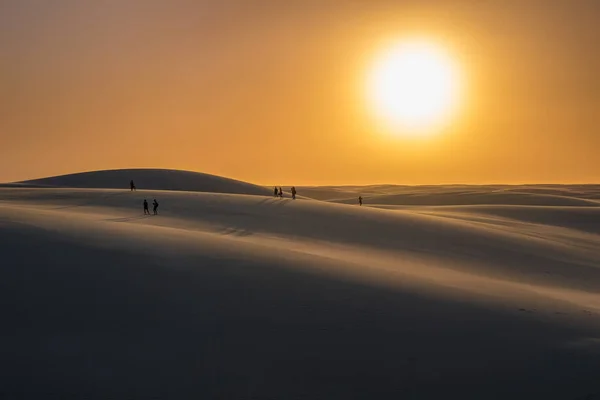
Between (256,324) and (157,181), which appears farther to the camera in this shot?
(157,181)

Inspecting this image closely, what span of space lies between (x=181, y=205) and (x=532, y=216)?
28.2 m

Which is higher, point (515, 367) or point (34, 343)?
point (34, 343)

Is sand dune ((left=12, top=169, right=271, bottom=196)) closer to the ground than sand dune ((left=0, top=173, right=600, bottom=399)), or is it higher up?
higher up

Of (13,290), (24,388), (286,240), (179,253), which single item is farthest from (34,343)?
(286,240)

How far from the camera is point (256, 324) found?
1114 cm

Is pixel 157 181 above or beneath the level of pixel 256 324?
above

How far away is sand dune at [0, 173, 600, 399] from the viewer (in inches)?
372

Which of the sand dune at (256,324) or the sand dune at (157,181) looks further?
the sand dune at (157,181)

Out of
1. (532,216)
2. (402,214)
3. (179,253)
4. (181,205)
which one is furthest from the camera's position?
(532,216)

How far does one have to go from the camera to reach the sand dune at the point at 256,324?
945cm

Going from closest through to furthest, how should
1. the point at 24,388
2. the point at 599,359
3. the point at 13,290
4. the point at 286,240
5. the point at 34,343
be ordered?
the point at 24,388 → the point at 34,343 → the point at 599,359 → the point at 13,290 → the point at 286,240

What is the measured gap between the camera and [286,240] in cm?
2198

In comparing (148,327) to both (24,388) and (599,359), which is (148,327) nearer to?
(24,388)

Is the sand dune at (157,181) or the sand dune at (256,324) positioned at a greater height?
the sand dune at (157,181)
